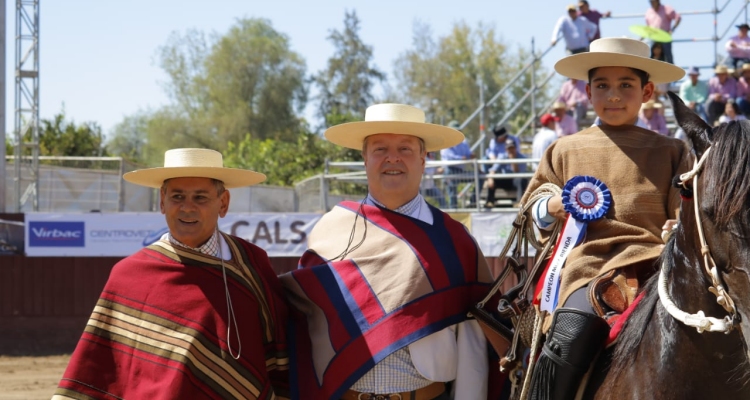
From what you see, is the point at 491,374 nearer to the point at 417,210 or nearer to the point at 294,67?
the point at 417,210

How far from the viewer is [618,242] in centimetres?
375

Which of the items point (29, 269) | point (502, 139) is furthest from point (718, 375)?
point (502, 139)

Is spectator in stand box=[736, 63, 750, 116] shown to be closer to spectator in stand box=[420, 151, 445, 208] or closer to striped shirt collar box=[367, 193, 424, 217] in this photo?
spectator in stand box=[420, 151, 445, 208]

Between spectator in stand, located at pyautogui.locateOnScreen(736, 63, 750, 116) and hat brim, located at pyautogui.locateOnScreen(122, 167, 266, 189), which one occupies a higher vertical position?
spectator in stand, located at pyautogui.locateOnScreen(736, 63, 750, 116)

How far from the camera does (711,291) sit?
277cm

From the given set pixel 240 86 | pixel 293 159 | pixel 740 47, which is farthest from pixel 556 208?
pixel 240 86

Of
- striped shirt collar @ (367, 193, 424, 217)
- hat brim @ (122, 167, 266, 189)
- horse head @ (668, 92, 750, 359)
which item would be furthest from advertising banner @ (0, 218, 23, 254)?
horse head @ (668, 92, 750, 359)

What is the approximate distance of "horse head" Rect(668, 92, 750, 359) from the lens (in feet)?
8.42

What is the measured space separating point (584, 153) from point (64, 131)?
3095 cm

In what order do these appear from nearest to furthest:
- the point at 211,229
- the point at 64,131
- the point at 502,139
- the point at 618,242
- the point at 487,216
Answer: the point at 618,242
the point at 211,229
the point at 487,216
the point at 502,139
the point at 64,131

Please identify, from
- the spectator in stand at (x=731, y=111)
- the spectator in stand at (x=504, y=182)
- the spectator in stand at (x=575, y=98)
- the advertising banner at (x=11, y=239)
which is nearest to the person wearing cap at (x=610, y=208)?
the spectator in stand at (x=504, y=182)

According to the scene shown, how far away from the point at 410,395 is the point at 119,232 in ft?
30.1

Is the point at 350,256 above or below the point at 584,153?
below

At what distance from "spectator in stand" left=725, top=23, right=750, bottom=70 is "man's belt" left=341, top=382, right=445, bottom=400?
1386cm
